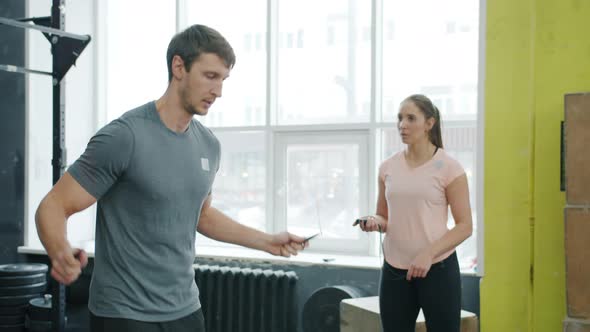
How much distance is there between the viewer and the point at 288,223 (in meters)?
4.03

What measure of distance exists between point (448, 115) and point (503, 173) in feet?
2.49

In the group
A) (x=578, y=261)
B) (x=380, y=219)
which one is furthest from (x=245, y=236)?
(x=578, y=261)

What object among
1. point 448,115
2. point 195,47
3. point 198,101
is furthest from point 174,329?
point 448,115

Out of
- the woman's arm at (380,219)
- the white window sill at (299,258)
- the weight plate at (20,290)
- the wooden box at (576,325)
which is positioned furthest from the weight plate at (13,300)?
the wooden box at (576,325)

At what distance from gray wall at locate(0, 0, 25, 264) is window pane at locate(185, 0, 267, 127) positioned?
1.33 m

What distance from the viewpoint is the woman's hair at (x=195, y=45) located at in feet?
4.91

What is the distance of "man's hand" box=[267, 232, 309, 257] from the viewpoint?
174 cm

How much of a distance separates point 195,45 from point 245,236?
575mm

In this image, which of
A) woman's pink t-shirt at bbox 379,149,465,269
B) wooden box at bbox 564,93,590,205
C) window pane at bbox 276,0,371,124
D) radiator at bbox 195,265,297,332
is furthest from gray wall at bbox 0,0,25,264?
wooden box at bbox 564,93,590,205

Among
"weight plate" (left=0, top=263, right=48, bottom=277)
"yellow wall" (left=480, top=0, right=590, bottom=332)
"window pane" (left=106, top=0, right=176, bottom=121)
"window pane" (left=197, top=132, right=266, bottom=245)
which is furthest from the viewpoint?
"window pane" (left=106, top=0, right=176, bottom=121)

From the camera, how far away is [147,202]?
4.74 ft

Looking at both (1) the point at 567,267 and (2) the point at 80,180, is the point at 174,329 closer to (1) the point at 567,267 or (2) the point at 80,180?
(2) the point at 80,180

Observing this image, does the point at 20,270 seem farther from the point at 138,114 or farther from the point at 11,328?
the point at 138,114

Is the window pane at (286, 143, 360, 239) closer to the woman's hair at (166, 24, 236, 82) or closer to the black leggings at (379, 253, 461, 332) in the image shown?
the black leggings at (379, 253, 461, 332)
